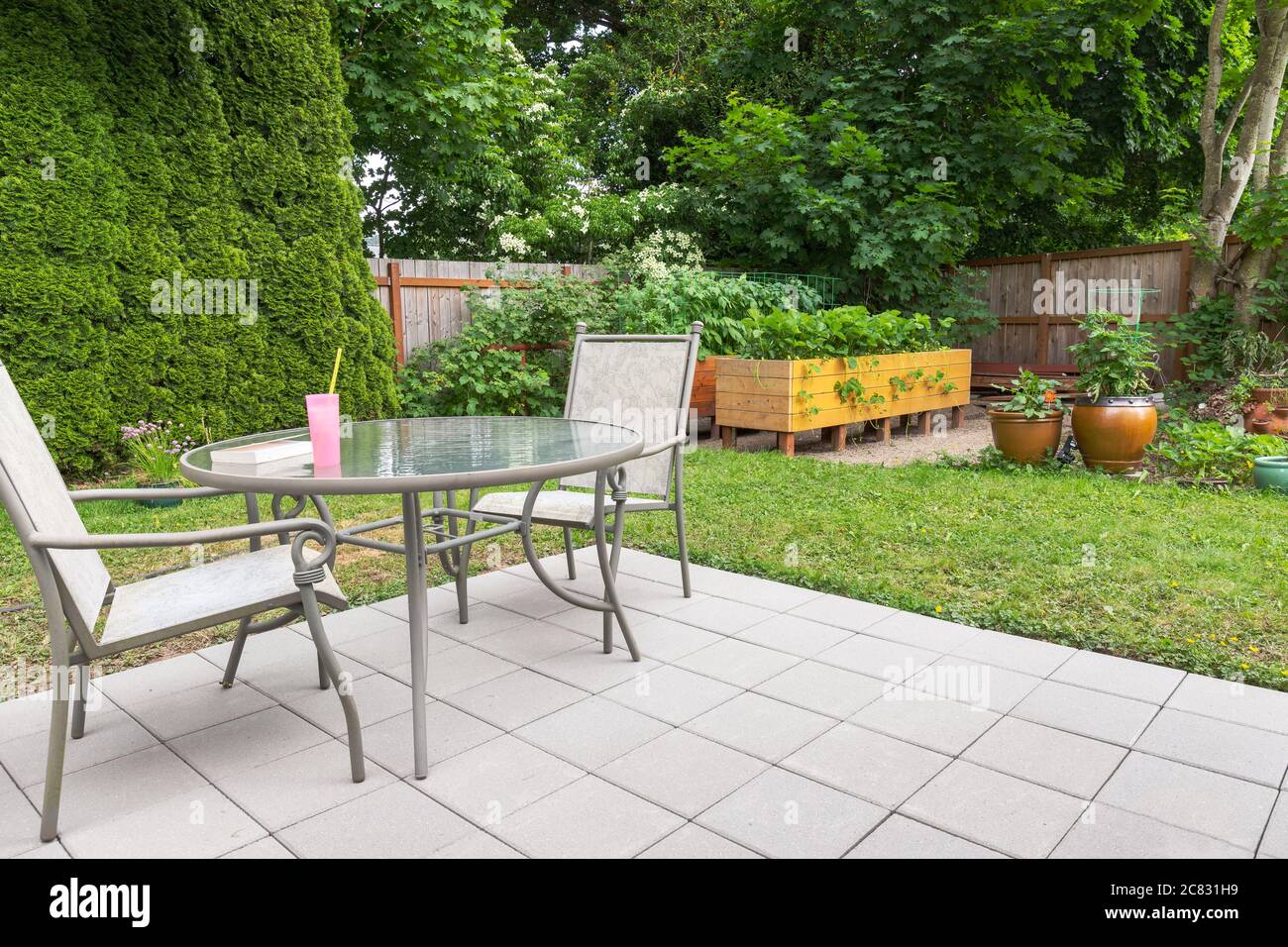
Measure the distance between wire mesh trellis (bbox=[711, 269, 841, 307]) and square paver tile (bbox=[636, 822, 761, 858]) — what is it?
794 cm

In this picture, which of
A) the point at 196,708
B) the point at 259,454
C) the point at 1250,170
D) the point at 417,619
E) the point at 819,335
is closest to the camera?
the point at 417,619

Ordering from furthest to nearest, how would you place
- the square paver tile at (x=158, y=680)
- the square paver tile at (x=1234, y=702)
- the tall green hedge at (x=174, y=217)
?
the tall green hedge at (x=174, y=217) → the square paver tile at (x=158, y=680) → the square paver tile at (x=1234, y=702)

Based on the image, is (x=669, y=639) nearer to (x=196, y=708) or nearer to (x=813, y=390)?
(x=196, y=708)

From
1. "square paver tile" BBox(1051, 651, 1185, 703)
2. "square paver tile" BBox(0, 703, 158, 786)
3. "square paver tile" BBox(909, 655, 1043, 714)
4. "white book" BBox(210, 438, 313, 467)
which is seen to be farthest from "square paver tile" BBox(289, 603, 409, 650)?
"square paver tile" BBox(1051, 651, 1185, 703)

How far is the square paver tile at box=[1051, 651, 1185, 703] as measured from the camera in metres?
2.45

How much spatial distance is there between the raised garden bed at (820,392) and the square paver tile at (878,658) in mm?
3811

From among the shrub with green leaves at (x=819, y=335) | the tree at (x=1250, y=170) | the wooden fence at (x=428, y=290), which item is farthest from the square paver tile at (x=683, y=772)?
the tree at (x=1250, y=170)

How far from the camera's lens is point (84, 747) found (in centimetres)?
223

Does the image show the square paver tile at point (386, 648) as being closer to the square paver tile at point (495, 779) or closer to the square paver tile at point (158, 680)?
the square paver tile at point (158, 680)

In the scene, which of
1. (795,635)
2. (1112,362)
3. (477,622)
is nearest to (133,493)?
(477,622)

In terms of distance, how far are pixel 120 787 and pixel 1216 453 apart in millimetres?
5896

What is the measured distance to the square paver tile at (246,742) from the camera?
2123 mm

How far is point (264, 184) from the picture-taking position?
636 centimetres

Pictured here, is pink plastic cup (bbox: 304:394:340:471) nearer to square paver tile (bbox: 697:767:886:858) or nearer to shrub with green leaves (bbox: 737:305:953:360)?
square paver tile (bbox: 697:767:886:858)
